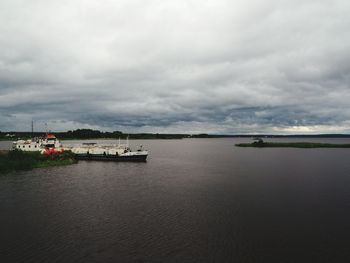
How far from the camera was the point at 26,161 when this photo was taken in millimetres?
74875

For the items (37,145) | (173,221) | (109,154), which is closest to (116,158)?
(109,154)

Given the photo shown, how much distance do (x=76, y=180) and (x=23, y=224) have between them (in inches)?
1149

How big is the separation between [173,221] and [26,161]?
54.0 m

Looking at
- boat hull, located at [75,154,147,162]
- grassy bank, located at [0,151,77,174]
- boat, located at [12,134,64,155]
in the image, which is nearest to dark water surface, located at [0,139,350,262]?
grassy bank, located at [0,151,77,174]

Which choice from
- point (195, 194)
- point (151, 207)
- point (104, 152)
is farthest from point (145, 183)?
point (104, 152)

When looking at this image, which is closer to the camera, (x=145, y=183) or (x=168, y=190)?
(x=168, y=190)

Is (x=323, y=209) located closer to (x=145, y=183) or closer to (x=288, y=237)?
(x=288, y=237)

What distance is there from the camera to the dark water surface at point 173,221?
2550 centimetres

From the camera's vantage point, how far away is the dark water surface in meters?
25.5

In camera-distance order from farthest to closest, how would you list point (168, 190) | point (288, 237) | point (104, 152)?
1. point (104, 152)
2. point (168, 190)
3. point (288, 237)

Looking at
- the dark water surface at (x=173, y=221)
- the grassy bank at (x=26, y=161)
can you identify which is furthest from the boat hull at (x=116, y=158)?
the dark water surface at (x=173, y=221)

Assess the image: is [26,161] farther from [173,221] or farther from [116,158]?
[173,221]

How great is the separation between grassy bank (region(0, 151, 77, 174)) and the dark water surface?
9.76 metres

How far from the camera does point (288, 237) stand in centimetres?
2936
